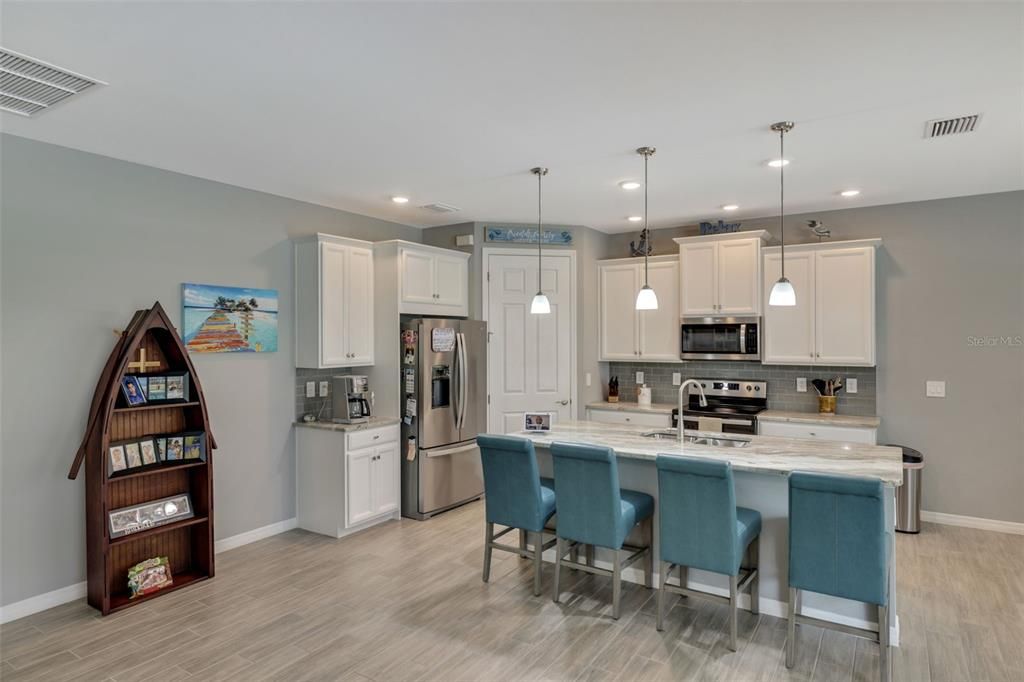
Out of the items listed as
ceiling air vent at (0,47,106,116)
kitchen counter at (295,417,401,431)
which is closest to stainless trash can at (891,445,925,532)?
kitchen counter at (295,417,401,431)

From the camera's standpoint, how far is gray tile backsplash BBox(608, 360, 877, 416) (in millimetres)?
5371

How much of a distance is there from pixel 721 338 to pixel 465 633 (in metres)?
3.73

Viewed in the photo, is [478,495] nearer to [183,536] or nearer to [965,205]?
[183,536]

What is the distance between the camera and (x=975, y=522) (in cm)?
496

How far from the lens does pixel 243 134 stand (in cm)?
345

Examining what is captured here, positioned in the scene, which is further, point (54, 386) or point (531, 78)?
point (54, 386)

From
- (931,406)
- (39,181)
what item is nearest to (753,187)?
(931,406)

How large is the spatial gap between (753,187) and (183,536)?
4879 mm

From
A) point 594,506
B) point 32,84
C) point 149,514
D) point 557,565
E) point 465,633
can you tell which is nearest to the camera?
point 32,84

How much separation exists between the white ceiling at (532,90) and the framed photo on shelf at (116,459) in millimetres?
1845

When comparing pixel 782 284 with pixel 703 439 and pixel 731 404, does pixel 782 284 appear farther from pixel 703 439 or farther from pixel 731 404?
pixel 731 404

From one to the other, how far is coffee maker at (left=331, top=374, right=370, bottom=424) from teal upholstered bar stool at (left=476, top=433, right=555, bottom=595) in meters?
1.66

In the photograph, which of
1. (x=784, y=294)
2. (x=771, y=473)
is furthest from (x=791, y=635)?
(x=784, y=294)

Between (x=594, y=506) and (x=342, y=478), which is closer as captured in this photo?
(x=594, y=506)
